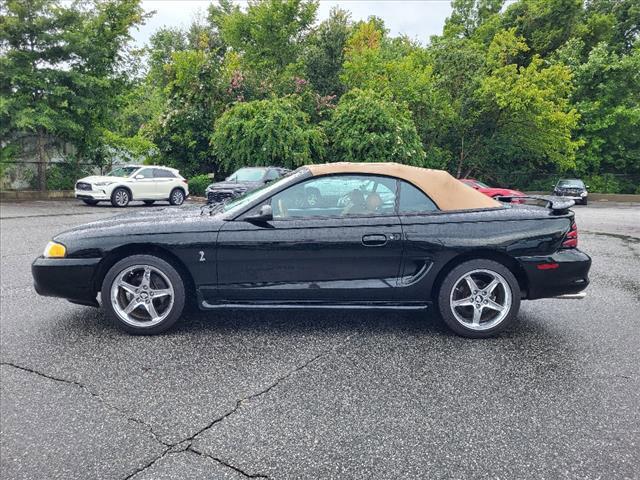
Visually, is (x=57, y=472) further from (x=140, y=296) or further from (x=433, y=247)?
(x=433, y=247)

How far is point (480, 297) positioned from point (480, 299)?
17mm

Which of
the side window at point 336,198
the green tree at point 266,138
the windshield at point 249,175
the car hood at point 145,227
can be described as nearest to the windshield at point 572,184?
the green tree at point 266,138

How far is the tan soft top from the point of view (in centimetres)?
409

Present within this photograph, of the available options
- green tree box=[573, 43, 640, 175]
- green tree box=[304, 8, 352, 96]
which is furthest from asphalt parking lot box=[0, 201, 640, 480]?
green tree box=[573, 43, 640, 175]

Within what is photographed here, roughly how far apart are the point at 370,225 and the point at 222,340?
1.56 metres

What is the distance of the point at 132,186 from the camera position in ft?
56.9

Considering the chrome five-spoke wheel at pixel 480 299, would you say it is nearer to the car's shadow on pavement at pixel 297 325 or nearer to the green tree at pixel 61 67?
the car's shadow on pavement at pixel 297 325

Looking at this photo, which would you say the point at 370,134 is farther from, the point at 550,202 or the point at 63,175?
the point at 550,202

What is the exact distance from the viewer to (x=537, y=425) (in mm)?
2613

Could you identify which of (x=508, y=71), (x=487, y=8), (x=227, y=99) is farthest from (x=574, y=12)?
(x=227, y=99)

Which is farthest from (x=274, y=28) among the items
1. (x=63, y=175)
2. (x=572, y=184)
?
(x=572, y=184)

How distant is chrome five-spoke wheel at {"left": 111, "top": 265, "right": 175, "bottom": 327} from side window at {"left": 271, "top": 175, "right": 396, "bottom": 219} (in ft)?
3.70

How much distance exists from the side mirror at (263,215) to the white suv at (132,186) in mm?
14777

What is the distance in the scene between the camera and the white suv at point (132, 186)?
16.8m
